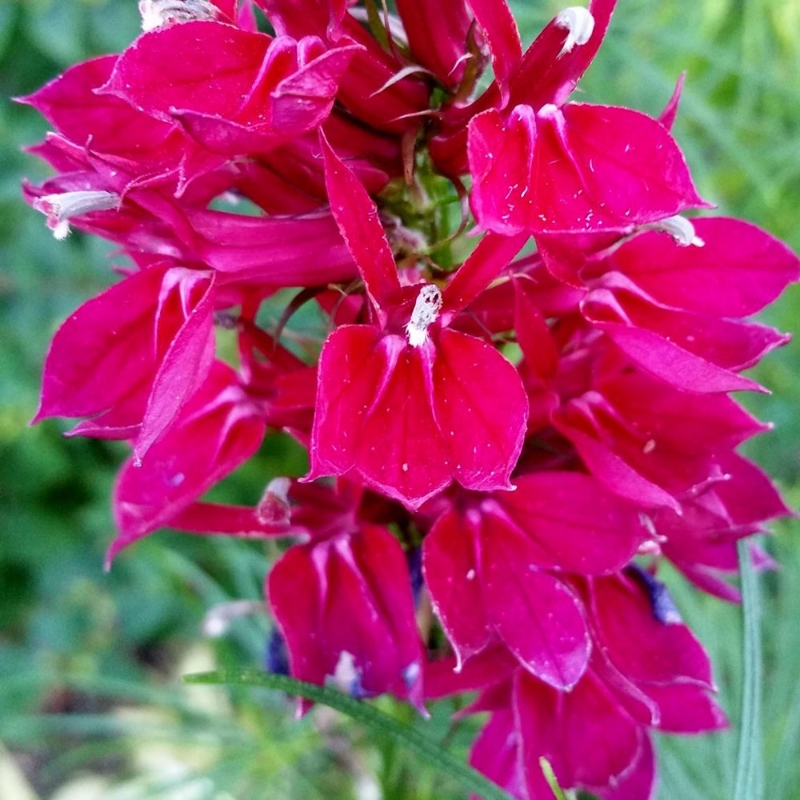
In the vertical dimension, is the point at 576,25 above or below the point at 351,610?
above

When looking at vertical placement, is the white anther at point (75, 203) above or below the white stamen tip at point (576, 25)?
below

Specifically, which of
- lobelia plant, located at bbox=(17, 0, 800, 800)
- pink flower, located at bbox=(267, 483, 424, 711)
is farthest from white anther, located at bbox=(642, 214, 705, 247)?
pink flower, located at bbox=(267, 483, 424, 711)

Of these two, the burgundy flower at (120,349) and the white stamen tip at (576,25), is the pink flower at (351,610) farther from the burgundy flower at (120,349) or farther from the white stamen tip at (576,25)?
the white stamen tip at (576,25)

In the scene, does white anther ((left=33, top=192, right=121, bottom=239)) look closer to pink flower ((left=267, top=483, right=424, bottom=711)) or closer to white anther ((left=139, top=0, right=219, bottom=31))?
white anther ((left=139, top=0, right=219, bottom=31))

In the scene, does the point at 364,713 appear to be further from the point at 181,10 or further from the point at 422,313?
the point at 181,10

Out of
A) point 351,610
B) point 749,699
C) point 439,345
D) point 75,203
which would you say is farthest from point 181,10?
point 749,699

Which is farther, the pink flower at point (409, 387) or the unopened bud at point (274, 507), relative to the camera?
the unopened bud at point (274, 507)

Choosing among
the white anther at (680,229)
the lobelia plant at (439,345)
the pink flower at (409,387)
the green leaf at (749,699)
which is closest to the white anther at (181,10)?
the lobelia plant at (439,345)
